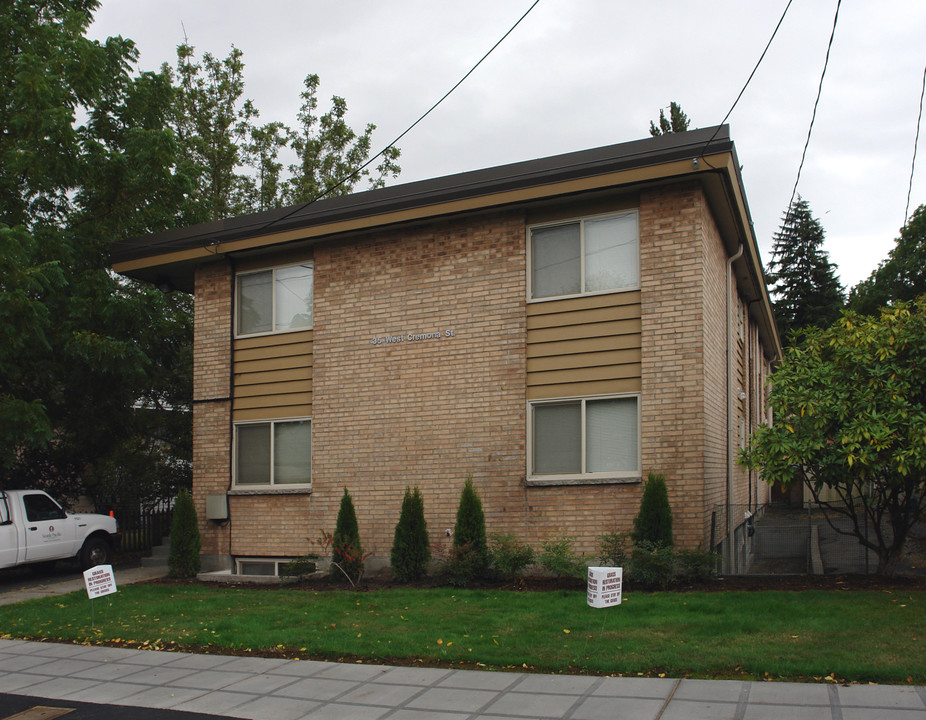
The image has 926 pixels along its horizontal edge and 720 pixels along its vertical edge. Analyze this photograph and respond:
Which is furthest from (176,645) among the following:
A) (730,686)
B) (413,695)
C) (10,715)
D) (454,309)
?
(454,309)

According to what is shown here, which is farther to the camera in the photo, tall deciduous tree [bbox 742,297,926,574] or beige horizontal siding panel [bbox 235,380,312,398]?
beige horizontal siding panel [bbox 235,380,312,398]

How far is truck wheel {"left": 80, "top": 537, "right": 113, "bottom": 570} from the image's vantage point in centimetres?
1559

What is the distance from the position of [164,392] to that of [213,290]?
6383 mm

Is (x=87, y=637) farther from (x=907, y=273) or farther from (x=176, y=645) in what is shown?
(x=907, y=273)

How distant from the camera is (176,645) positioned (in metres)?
8.64

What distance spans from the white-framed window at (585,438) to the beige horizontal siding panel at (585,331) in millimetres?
908

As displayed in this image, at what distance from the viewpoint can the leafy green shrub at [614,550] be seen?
35.4 feet

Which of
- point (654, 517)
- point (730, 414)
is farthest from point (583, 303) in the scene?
point (654, 517)

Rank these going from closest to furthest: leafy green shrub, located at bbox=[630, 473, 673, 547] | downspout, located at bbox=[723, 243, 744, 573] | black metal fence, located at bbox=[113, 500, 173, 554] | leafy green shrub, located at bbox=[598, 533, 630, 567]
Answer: leafy green shrub, located at bbox=[630, 473, 673, 547]
leafy green shrub, located at bbox=[598, 533, 630, 567]
downspout, located at bbox=[723, 243, 744, 573]
black metal fence, located at bbox=[113, 500, 173, 554]

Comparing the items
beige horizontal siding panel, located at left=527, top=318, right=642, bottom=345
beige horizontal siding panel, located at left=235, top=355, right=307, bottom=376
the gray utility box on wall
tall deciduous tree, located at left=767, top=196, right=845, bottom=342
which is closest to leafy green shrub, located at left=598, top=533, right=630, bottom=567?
beige horizontal siding panel, located at left=527, top=318, right=642, bottom=345

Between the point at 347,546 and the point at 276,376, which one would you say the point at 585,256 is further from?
the point at 276,376

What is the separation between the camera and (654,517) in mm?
10695

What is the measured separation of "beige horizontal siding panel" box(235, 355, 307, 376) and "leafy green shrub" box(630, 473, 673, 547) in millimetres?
6432

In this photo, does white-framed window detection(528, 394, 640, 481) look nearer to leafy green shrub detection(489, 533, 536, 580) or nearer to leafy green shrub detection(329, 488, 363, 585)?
leafy green shrub detection(489, 533, 536, 580)
